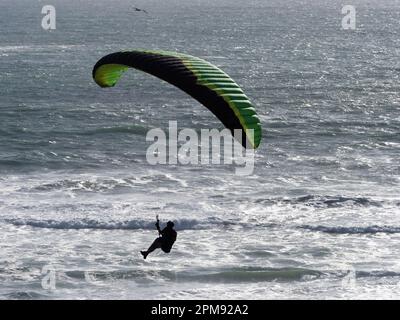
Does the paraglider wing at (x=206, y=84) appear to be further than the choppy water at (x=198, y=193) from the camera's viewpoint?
No

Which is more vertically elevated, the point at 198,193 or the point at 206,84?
the point at 206,84

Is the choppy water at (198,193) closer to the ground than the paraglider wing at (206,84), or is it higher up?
closer to the ground

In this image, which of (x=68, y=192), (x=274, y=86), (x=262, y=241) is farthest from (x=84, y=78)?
(x=262, y=241)

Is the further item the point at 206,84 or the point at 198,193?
the point at 198,193

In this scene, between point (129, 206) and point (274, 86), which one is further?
point (274, 86)
